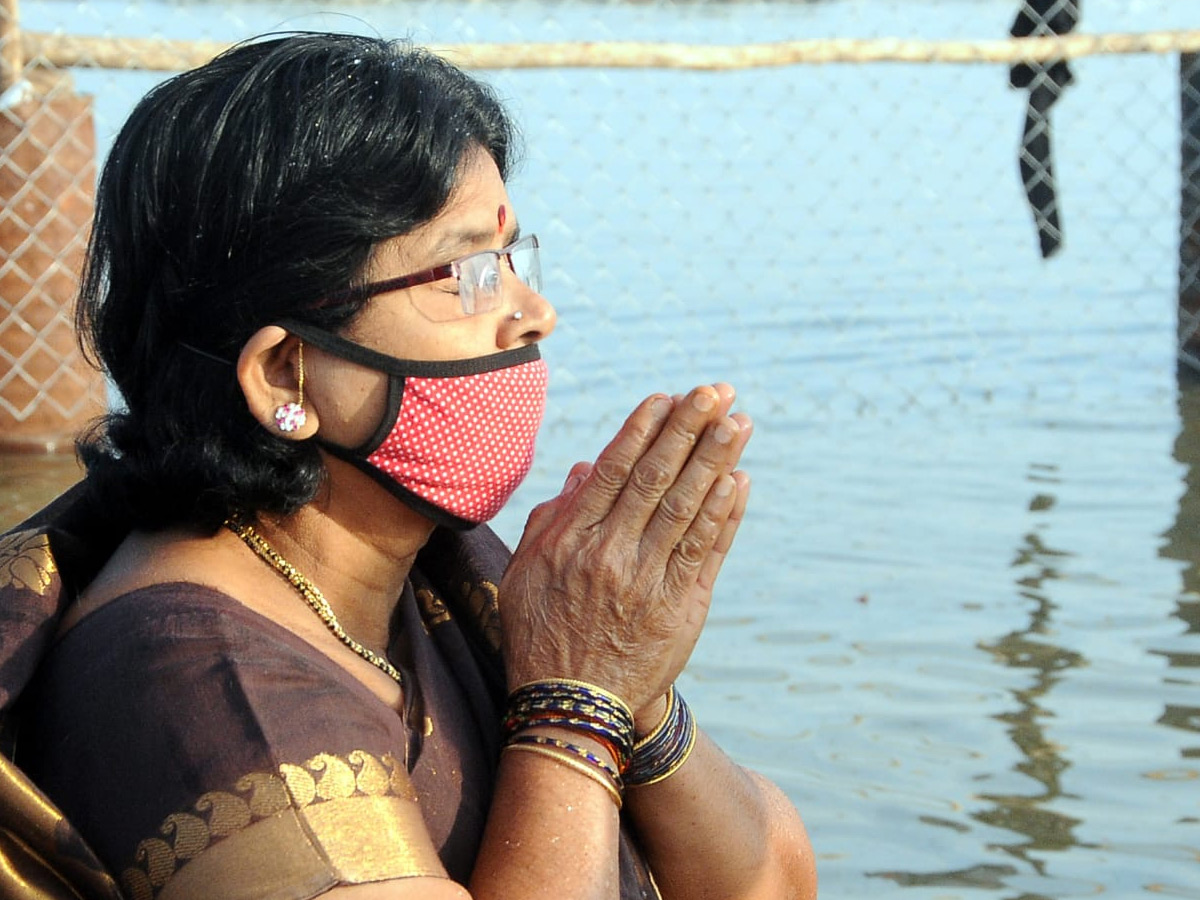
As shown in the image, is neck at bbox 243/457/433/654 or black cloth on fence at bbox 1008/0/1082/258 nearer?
neck at bbox 243/457/433/654

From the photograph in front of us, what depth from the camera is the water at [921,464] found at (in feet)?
12.4

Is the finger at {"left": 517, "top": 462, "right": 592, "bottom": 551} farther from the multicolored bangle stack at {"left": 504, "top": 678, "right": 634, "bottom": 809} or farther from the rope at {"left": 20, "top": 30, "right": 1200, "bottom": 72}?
the rope at {"left": 20, "top": 30, "right": 1200, "bottom": 72}

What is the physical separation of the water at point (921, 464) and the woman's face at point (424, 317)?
→ 85cm

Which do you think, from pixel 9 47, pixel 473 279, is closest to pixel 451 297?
pixel 473 279

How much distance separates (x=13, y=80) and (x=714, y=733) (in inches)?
130

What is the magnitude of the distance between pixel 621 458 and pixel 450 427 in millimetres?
218

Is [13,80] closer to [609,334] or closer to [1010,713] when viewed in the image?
[609,334]

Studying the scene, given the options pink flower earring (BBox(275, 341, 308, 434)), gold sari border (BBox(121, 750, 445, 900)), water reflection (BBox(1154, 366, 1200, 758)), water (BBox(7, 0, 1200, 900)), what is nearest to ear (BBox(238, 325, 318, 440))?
pink flower earring (BBox(275, 341, 308, 434))

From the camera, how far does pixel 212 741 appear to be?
5.78 feet

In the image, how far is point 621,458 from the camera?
2057mm

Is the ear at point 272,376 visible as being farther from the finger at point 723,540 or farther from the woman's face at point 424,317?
the finger at point 723,540

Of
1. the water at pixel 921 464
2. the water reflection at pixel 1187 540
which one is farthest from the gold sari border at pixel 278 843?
the water reflection at pixel 1187 540

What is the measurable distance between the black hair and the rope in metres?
3.20

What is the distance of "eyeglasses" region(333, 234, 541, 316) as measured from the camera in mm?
2051
